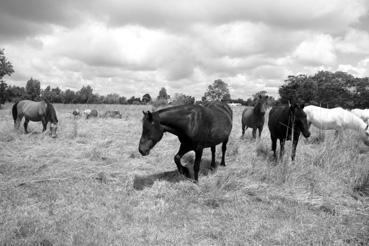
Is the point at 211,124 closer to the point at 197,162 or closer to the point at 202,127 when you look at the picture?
the point at 202,127

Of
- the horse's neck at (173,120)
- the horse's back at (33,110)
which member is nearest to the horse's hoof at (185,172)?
the horse's neck at (173,120)

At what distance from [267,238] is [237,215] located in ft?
2.25

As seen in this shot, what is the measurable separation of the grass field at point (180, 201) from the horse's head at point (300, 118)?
0.60 m

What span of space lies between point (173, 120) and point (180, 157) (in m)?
0.97

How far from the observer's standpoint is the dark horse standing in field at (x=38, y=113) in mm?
10836

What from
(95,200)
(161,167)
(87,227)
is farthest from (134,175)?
(87,227)

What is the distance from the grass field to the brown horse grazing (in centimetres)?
77

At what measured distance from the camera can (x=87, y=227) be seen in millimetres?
3426

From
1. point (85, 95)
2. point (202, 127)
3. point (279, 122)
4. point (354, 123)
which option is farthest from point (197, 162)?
point (85, 95)

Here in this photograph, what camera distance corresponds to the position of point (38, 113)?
11.5 m

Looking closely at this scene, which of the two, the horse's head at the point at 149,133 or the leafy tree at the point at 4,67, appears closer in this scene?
the horse's head at the point at 149,133

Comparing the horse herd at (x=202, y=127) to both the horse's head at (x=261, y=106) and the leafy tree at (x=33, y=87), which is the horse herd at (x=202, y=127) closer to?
the horse's head at (x=261, y=106)

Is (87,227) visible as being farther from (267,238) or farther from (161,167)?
(161,167)

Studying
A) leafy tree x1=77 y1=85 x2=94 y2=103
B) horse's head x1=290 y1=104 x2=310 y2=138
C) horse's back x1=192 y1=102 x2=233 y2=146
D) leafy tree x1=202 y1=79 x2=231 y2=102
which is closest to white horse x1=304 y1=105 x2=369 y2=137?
horse's head x1=290 y1=104 x2=310 y2=138
